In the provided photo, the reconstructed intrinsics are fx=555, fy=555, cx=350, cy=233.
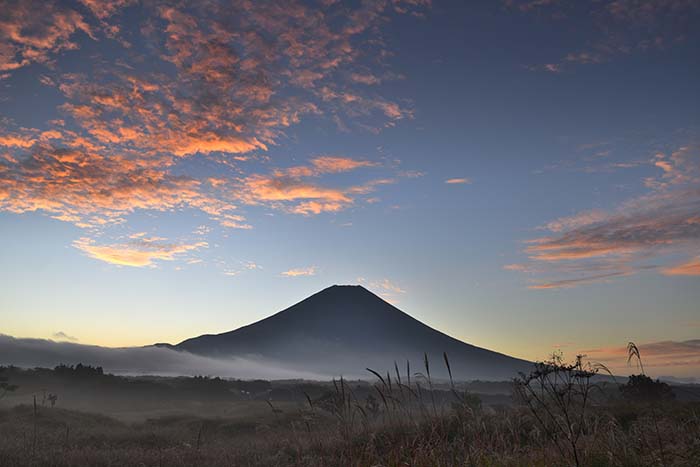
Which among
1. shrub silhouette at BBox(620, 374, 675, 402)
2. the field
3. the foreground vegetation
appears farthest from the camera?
shrub silhouette at BBox(620, 374, 675, 402)

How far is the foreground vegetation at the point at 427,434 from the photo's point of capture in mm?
6414

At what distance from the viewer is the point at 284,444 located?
17094 mm

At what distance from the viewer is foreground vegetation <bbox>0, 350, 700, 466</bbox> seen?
6.41m

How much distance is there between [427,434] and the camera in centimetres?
1595

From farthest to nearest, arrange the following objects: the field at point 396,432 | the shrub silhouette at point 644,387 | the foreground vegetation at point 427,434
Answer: the shrub silhouette at point 644,387, the field at point 396,432, the foreground vegetation at point 427,434

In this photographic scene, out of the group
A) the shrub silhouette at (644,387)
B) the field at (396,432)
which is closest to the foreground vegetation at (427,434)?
the field at (396,432)

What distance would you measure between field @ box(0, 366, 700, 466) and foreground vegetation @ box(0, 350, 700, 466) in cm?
5

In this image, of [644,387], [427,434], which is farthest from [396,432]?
[644,387]

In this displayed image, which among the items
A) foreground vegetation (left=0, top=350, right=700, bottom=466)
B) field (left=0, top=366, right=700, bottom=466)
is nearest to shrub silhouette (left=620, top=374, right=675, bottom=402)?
field (left=0, top=366, right=700, bottom=466)

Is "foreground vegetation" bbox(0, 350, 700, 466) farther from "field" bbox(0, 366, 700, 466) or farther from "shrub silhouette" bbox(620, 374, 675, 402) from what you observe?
"shrub silhouette" bbox(620, 374, 675, 402)

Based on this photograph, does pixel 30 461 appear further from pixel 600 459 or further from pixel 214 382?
pixel 214 382

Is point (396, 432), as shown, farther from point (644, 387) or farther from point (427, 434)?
point (644, 387)

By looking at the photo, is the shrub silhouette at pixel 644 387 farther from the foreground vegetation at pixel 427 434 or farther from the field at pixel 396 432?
the foreground vegetation at pixel 427 434

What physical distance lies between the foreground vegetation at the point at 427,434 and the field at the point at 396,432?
0.05m
